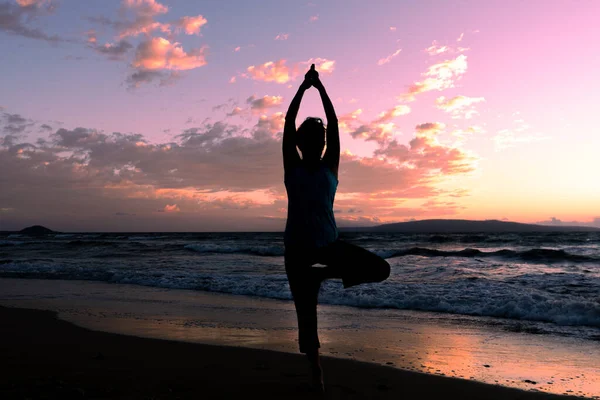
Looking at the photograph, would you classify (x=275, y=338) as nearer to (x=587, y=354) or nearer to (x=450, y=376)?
(x=450, y=376)

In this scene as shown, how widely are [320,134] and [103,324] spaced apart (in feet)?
17.5

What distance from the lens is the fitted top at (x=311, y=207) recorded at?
282cm

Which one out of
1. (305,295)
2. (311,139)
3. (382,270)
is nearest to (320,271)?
(305,295)

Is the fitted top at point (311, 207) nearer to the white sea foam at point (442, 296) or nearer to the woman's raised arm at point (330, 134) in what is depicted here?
the woman's raised arm at point (330, 134)

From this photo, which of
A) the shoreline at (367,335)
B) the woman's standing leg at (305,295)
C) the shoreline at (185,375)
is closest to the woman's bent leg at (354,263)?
the woman's standing leg at (305,295)

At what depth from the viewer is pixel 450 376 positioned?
4.27 meters

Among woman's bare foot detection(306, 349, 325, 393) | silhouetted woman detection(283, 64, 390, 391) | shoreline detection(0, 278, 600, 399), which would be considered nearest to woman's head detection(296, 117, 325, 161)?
silhouetted woman detection(283, 64, 390, 391)

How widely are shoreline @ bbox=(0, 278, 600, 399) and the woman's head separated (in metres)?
2.68

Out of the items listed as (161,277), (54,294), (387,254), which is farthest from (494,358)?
(387,254)

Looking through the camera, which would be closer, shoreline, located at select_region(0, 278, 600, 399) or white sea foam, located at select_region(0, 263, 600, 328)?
shoreline, located at select_region(0, 278, 600, 399)

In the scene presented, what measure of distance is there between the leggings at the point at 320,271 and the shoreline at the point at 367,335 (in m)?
1.90

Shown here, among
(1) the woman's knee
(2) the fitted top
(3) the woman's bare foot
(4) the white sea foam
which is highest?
(2) the fitted top

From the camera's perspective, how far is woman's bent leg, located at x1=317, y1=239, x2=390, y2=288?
9.02 ft

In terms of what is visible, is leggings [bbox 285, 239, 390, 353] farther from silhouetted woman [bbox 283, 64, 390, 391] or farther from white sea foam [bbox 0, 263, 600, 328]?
white sea foam [bbox 0, 263, 600, 328]
